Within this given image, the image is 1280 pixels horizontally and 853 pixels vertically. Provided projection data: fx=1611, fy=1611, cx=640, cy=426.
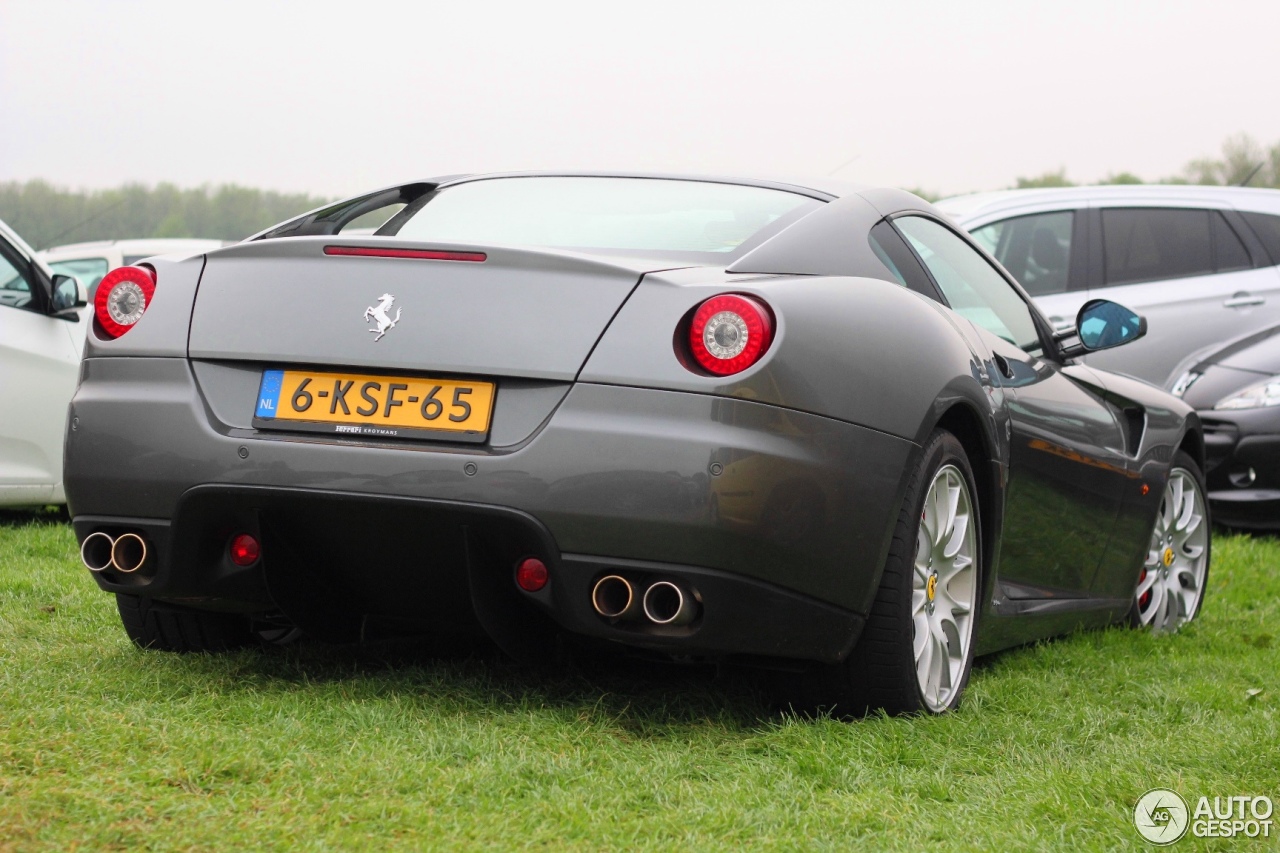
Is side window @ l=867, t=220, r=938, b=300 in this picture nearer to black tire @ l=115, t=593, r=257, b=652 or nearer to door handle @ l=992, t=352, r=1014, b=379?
door handle @ l=992, t=352, r=1014, b=379

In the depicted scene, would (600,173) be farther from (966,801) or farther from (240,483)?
(966,801)

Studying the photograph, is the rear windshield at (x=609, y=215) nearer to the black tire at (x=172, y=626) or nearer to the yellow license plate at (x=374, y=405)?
the yellow license plate at (x=374, y=405)

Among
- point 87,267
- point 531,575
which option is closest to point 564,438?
point 531,575

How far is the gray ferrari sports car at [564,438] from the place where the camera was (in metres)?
3.11

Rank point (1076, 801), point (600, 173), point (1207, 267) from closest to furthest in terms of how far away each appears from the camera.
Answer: point (1076, 801), point (600, 173), point (1207, 267)

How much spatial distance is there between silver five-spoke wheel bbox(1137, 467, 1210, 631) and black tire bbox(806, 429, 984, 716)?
2.10 m

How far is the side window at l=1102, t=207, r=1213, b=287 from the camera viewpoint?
366 inches

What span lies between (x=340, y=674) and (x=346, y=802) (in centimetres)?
112

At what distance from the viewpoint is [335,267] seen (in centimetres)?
336

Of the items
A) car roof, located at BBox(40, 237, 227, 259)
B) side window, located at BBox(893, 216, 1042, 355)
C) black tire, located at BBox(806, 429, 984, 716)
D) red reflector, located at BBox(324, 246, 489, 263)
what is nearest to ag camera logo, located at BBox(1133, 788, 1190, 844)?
black tire, located at BBox(806, 429, 984, 716)

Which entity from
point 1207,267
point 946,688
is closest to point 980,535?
point 946,688

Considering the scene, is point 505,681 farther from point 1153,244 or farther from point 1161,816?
point 1153,244

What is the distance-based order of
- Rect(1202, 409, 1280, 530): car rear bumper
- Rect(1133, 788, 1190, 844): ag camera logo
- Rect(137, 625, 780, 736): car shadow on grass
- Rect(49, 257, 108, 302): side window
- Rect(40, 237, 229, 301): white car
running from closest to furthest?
Rect(1133, 788, 1190, 844): ag camera logo
Rect(137, 625, 780, 736): car shadow on grass
Rect(1202, 409, 1280, 530): car rear bumper
Rect(40, 237, 229, 301): white car
Rect(49, 257, 108, 302): side window

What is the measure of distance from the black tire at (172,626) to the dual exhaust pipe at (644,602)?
1.30 m
